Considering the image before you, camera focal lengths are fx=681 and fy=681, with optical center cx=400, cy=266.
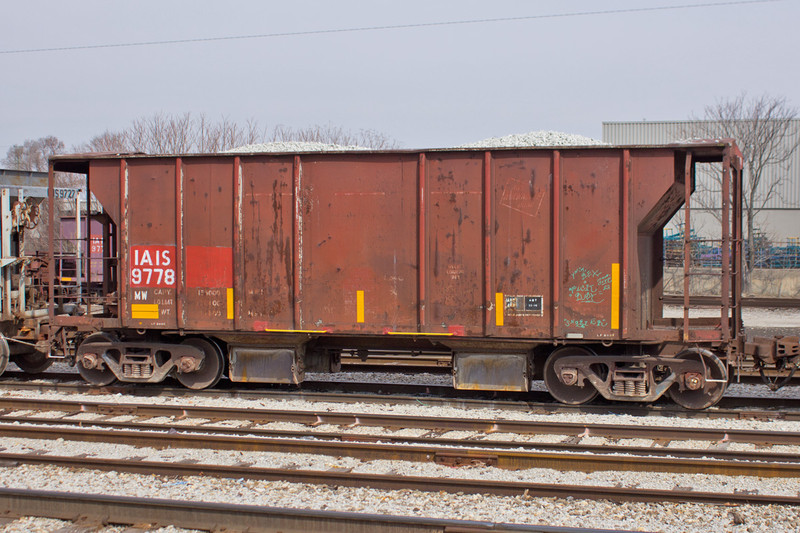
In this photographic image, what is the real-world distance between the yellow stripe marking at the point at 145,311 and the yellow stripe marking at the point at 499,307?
15.9 ft

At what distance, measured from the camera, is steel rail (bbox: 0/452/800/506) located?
5.64 metres

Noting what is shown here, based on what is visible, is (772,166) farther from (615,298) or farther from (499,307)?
(499,307)

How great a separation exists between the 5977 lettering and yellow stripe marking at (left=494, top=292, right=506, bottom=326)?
181 inches

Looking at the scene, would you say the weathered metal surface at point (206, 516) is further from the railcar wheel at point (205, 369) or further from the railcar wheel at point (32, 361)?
the railcar wheel at point (32, 361)

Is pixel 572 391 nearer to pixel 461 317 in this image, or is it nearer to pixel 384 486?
pixel 461 317

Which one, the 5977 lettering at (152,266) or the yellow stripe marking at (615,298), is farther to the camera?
the 5977 lettering at (152,266)

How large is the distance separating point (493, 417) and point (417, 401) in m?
1.28

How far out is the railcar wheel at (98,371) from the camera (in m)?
10.2

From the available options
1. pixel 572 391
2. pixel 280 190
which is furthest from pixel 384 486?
pixel 280 190

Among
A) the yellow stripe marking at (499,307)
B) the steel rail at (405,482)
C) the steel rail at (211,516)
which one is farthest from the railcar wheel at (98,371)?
the yellow stripe marking at (499,307)

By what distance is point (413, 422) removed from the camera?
833 centimetres

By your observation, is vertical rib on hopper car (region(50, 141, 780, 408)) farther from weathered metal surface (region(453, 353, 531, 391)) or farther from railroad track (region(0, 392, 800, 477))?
railroad track (region(0, 392, 800, 477))

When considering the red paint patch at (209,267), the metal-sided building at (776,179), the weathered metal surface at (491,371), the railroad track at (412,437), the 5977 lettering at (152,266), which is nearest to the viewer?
the railroad track at (412,437)

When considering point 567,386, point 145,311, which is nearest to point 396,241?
point 567,386
